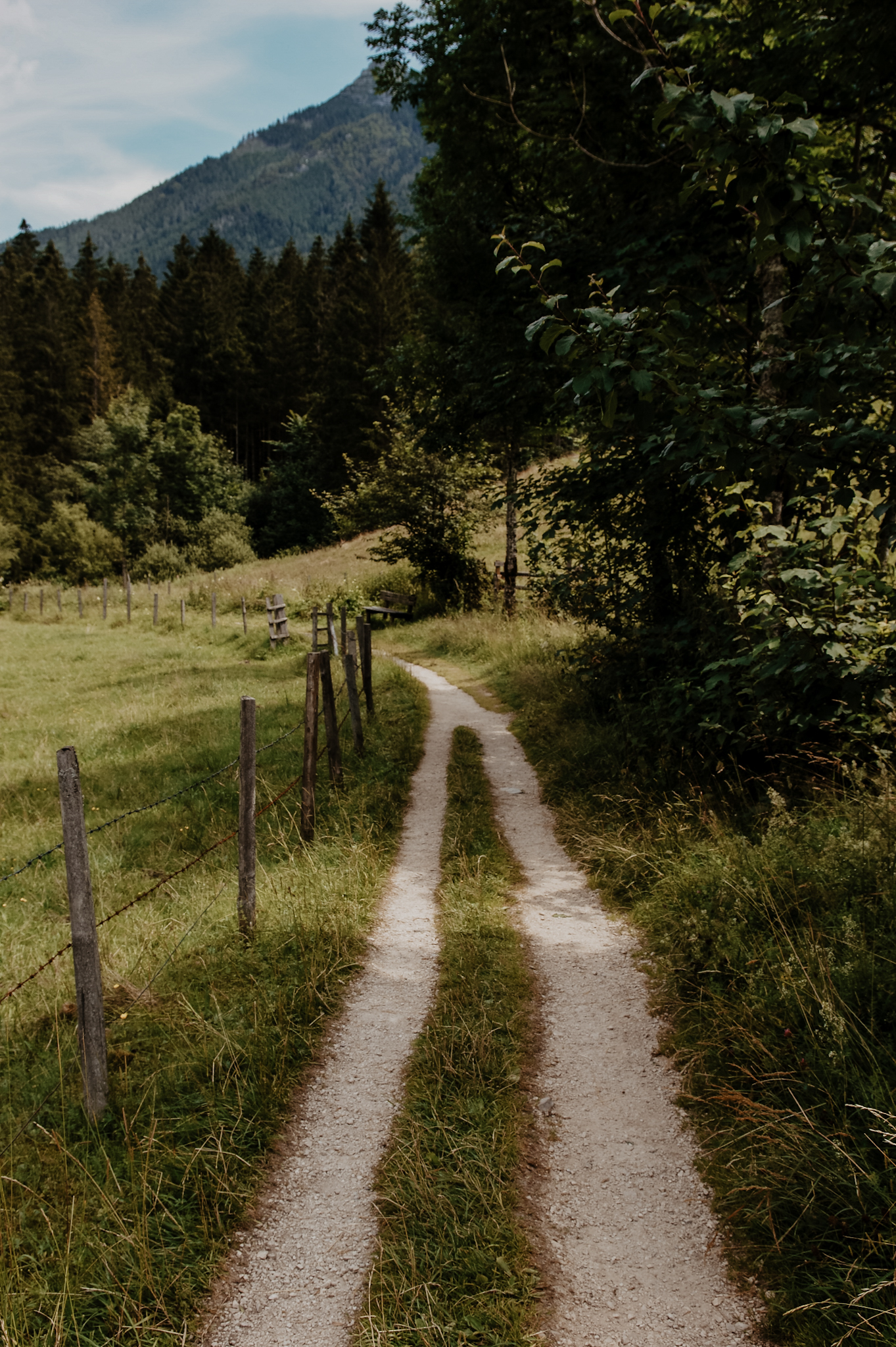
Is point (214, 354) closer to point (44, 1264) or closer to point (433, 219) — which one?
point (433, 219)

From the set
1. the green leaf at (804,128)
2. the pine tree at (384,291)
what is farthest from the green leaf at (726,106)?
the pine tree at (384,291)

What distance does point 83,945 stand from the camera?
3613 mm

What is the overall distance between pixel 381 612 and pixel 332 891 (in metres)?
19.5

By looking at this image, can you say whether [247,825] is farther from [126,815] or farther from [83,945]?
[83,945]

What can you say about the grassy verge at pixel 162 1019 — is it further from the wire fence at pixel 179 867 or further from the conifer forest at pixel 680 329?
the conifer forest at pixel 680 329

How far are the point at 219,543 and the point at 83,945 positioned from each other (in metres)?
47.3

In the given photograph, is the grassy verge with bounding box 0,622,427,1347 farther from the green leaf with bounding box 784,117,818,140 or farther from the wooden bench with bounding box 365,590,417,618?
the wooden bench with bounding box 365,590,417,618

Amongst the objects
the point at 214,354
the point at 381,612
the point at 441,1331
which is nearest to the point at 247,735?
the point at 441,1331

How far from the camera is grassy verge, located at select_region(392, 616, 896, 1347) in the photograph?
2834 millimetres

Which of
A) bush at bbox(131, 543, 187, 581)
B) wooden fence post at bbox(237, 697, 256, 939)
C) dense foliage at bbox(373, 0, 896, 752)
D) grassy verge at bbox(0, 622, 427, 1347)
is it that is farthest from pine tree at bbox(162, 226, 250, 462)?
wooden fence post at bbox(237, 697, 256, 939)

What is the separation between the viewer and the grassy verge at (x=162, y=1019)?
294cm

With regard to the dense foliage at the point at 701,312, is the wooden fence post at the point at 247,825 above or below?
below

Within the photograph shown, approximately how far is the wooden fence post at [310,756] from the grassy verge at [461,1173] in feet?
6.29

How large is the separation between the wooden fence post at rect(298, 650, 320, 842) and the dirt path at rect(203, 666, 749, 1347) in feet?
4.84
